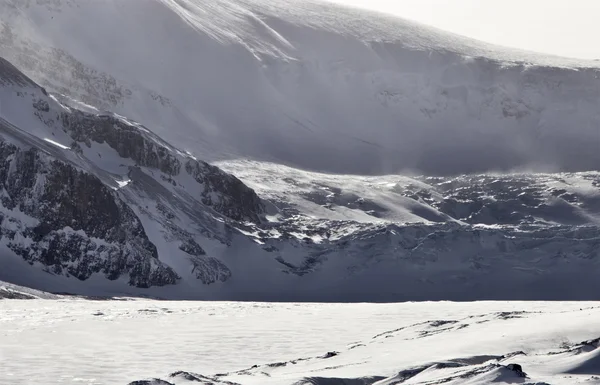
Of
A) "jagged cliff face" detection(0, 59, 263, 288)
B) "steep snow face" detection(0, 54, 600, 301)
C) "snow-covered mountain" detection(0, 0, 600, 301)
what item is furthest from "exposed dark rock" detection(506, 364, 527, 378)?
"jagged cliff face" detection(0, 59, 263, 288)

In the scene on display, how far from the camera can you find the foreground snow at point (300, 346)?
99.0ft

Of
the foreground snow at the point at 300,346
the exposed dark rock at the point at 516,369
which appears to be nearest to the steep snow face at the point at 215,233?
the foreground snow at the point at 300,346

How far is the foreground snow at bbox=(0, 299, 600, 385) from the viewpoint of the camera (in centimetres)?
3019

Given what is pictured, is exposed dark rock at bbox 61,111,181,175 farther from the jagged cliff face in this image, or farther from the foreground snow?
the foreground snow

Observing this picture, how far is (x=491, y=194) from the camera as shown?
174125mm

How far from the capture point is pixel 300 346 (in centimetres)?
4144

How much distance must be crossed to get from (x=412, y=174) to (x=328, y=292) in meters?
68.2

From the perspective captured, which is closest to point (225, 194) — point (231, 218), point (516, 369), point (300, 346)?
point (231, 218)

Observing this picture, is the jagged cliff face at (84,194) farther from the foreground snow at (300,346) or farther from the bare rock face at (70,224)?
the foreground snow at (300,346)

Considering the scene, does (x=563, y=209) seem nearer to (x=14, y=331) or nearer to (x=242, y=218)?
(x=242, y=218)

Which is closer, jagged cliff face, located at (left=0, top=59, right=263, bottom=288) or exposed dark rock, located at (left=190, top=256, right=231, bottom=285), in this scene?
jagged cliff face, located at (left=0, top=59, right=263, bottom=288)

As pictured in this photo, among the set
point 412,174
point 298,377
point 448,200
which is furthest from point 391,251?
point 298,377

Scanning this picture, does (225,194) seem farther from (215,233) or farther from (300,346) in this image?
(300,346)

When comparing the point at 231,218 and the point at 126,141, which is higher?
the point at 126,141
